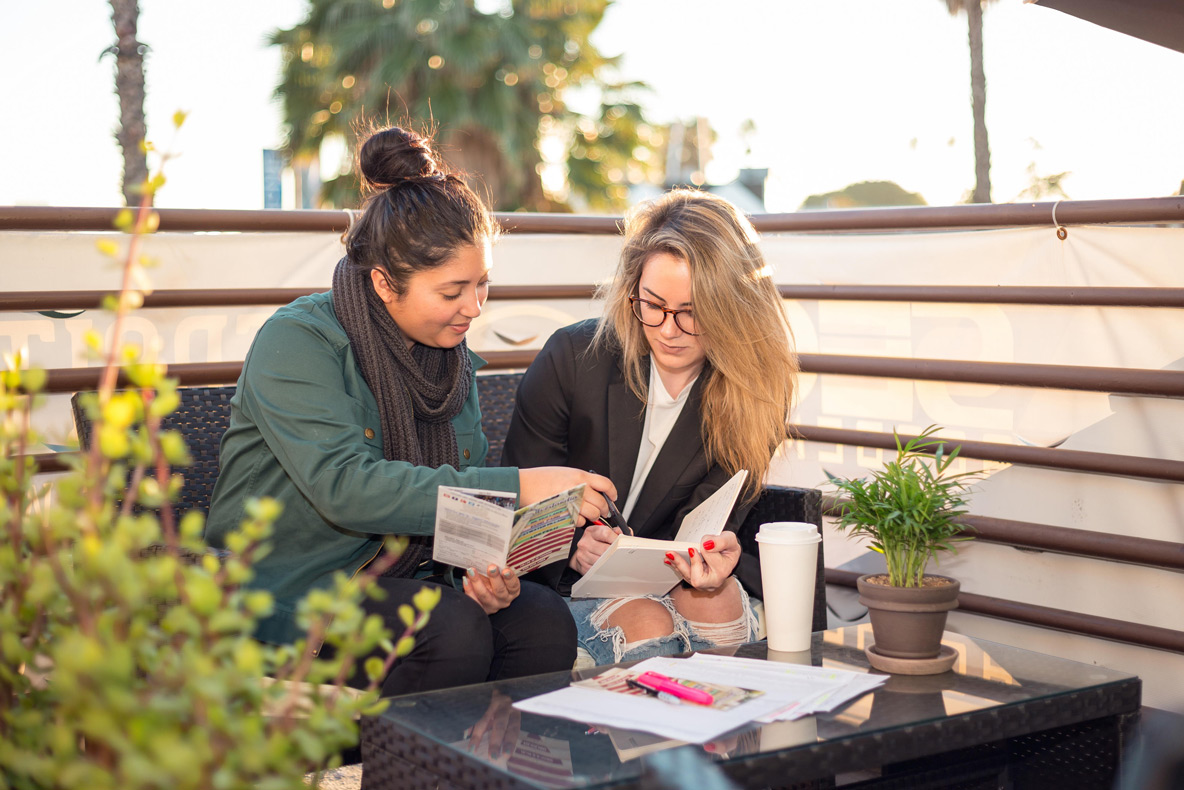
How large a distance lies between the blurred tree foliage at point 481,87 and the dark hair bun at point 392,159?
12.6m

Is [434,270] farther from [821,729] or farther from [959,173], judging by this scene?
[959,173]

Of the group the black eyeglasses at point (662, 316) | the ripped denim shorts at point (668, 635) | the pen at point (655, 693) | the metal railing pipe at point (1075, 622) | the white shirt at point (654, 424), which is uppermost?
the black eyeglasses at point (662, 316)

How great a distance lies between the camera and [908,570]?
2043 mm

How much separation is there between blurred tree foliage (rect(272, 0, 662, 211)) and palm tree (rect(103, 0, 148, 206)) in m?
7.64

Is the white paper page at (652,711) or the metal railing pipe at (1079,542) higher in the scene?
the white paper page at (652,711)

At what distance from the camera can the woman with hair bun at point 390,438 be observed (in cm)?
228

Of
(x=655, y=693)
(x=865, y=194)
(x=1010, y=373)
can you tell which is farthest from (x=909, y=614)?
(x=865, y=194)

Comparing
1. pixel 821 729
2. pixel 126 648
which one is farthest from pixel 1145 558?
pixel 126 648

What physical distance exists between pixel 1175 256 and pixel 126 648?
10.3ft

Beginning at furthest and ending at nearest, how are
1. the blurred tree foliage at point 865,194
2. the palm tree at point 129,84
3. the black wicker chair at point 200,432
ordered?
the blurred tree foliage at point 865,194 → the palm tree at point 129,84 → the black wicker chair at point 200,432

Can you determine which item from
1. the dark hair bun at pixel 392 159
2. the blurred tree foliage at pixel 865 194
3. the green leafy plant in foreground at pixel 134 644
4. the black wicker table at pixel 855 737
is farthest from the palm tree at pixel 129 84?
the blurred tree foliage at pixel 865 194

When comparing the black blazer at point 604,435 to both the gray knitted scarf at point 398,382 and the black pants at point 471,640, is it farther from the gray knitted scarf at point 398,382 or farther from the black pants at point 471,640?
the black pants at point 471,640

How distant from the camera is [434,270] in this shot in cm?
253

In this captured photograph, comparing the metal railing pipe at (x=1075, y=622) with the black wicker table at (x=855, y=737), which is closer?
the black wicker table at (x=855, y=737)
